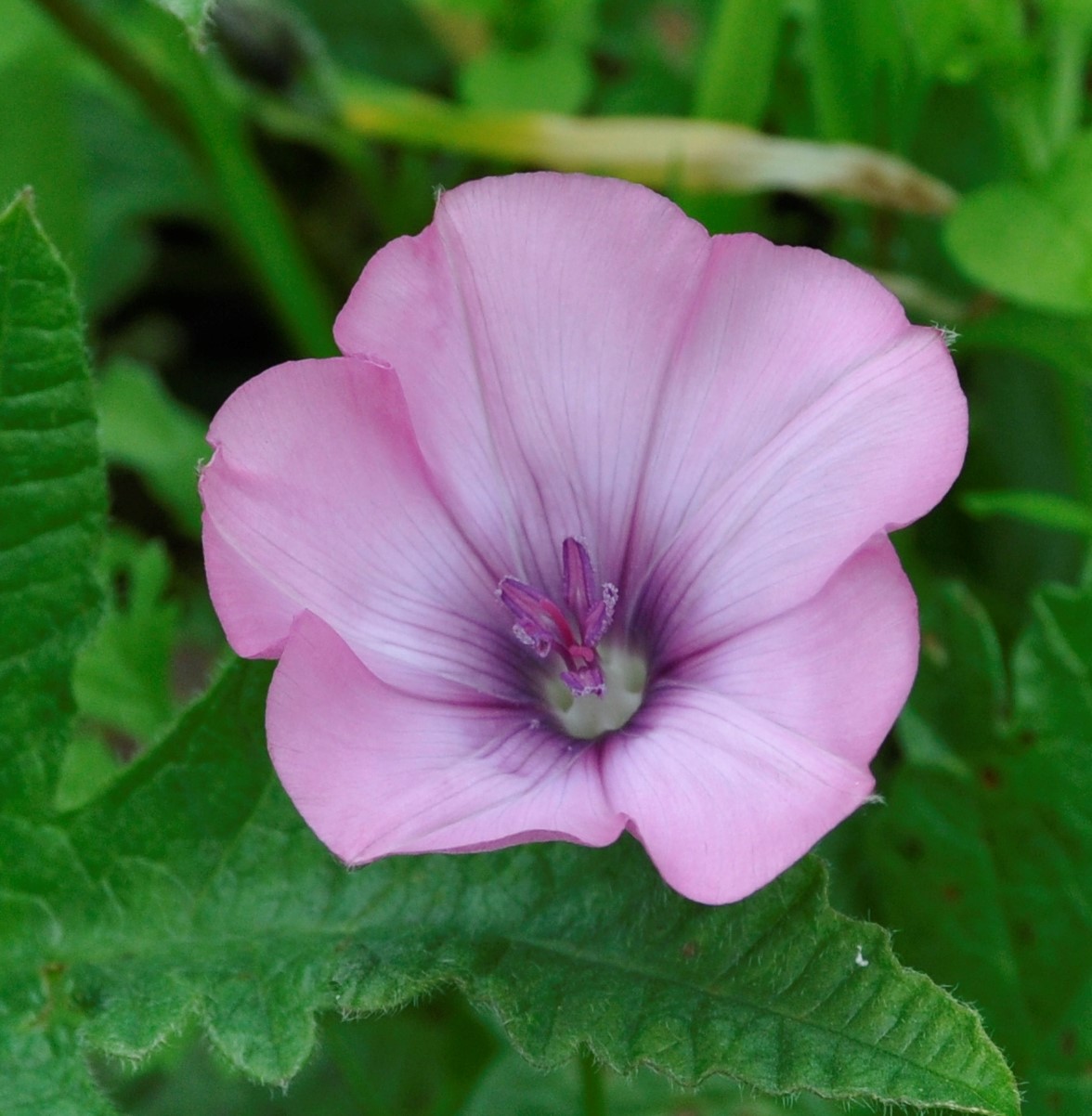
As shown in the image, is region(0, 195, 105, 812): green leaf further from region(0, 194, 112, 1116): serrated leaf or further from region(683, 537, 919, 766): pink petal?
region(683, 537, 919, 766): pink petal

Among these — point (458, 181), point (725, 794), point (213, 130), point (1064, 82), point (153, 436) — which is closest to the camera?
point (725, 794)

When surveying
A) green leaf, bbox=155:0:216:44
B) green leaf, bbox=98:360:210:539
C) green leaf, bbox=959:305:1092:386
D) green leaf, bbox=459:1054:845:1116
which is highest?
green leaf, bbox=155:0:216:44

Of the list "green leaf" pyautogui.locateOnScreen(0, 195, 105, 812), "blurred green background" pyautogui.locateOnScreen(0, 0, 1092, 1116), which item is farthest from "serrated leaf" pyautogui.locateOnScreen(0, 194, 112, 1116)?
"blurred green background" pyautogui.locateOnScreen(0, 0, 1092, 1116)

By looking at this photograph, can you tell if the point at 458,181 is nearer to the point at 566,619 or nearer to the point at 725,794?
the point at 566,619

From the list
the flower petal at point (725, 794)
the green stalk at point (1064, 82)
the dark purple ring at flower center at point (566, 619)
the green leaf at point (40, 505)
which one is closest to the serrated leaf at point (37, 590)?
the green leaf at point (40, 505)

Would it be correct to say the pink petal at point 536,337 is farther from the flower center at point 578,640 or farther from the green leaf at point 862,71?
the green leaf at point 862,71

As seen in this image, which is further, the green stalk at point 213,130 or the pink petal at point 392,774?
the green stalk at point 213,130

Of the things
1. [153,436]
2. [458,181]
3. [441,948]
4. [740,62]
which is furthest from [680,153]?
[441,948]
